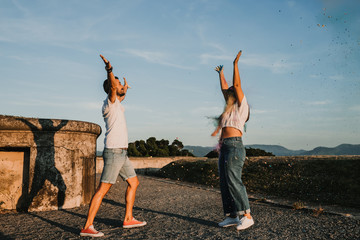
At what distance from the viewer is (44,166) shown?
16.0 ft

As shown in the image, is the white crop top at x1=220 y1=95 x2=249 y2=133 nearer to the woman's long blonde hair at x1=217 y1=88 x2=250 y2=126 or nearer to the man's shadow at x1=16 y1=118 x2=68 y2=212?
the woman's long blonde hair at x1=217 y1=88 x2=250 y2=126

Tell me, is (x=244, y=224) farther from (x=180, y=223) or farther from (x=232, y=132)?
(x=232, y=132)

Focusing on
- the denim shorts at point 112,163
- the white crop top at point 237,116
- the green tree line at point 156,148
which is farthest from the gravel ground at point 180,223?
the green tree line at point 156,148

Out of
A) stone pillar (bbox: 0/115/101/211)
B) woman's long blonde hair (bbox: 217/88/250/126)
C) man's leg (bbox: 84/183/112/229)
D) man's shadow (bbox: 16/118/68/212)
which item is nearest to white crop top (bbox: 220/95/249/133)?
woman's long blonde hair (bbox: 217/88/250/126)

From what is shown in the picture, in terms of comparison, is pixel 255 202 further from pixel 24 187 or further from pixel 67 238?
pixel 24 187

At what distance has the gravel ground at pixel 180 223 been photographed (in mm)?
3420

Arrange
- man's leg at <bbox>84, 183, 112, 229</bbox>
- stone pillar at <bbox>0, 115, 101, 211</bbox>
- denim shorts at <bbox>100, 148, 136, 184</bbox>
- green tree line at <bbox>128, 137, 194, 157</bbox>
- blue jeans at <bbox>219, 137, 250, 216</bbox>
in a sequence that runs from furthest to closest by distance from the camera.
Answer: green tree line at <bbox>128, 137, 194, 157</bbox> < stone pillar at <bbox>0, 115, 101, 211</bbox> < blue jeans at <bbox>219, 137, 250, 216</bbox> < denim shorts at <bbox>100, 148, 136, 184</bbox> < man's leg at <bbox>84, 183, 112, 229</bbox>

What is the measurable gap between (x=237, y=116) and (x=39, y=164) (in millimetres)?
3246

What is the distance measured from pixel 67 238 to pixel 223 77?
8.98ft

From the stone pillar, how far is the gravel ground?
260mm

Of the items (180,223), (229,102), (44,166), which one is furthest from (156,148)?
(229,102)

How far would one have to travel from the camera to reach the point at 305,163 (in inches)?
297

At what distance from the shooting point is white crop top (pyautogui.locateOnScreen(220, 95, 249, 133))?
3711mm

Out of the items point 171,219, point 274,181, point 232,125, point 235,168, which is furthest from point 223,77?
point 274,181
